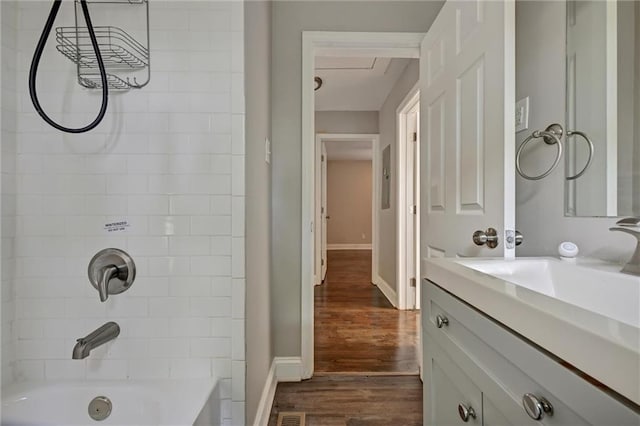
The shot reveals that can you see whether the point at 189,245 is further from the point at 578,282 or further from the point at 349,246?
the point at 349,246

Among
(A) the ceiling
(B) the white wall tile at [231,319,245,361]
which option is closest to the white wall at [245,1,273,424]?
(B) the white wall tile at [231,319,245,361]

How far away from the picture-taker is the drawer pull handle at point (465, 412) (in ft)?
2.30

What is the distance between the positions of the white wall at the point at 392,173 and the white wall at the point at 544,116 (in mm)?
1568

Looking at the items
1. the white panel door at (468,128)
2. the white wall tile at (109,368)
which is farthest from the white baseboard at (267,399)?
the white panel door at (468,128)

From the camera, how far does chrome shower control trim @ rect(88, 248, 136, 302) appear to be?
3.92 feet

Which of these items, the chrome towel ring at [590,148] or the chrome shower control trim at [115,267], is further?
the chrome shower control trim at [115,267]

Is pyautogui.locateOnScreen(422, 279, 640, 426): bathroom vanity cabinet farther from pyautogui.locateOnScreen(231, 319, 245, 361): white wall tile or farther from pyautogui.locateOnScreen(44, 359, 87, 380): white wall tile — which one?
pyautogui.locateOnScreen(44, 359, 87, 380): white wall tile

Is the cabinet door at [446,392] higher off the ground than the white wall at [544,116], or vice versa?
the white wall at [544,116]

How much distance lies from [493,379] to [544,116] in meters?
1.04

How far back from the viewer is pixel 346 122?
4.41 m

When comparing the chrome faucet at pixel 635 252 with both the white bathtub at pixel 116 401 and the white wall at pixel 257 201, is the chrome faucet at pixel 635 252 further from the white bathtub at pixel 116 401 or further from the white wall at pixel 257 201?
the white bathtub at pixel 116 401

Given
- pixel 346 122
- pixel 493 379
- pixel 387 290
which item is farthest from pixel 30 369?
pixel 346 122

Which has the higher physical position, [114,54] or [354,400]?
[114,54]

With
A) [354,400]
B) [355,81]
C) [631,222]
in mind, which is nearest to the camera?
[631,222]
